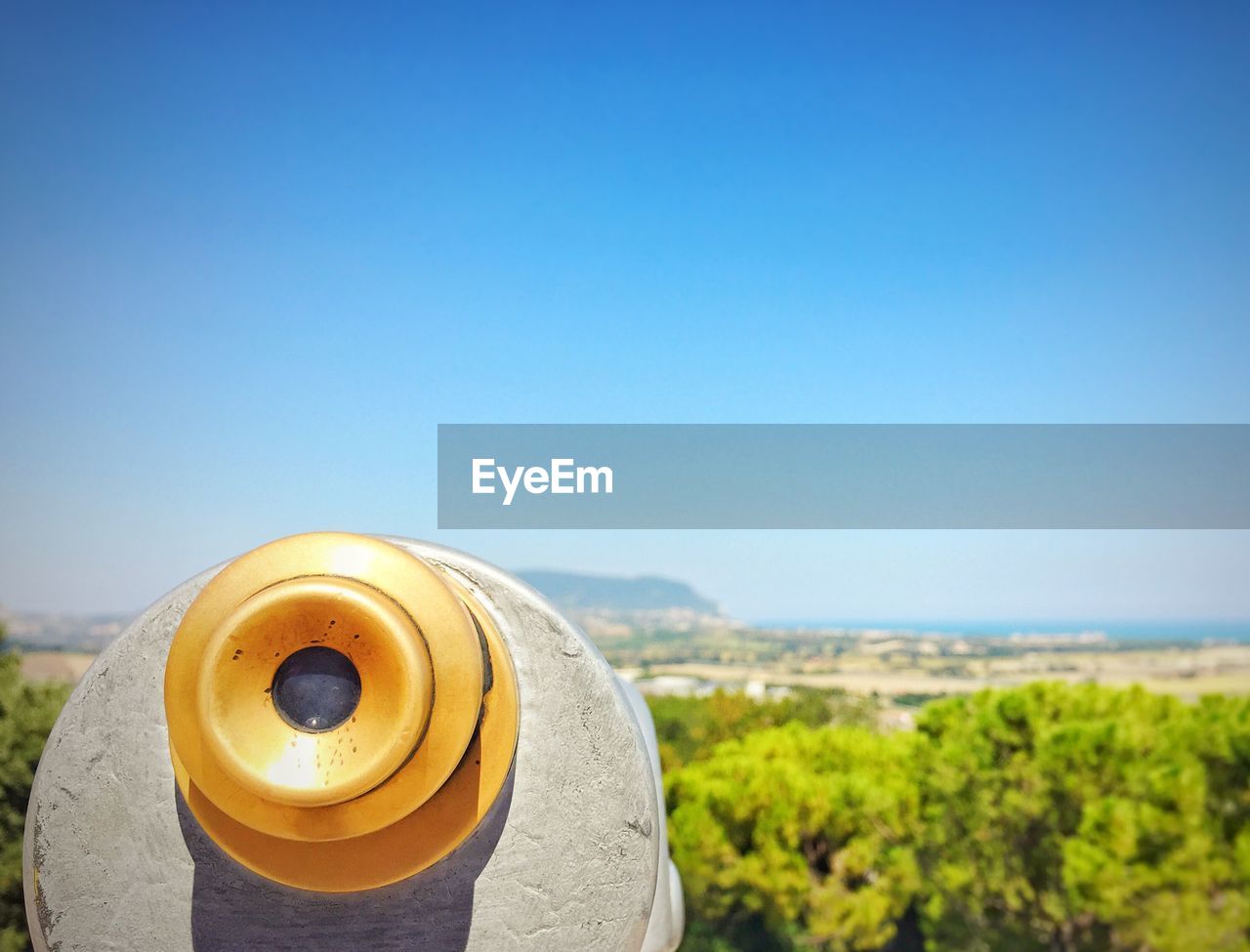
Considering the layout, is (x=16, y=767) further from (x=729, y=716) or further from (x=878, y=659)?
(x=878, y=659)

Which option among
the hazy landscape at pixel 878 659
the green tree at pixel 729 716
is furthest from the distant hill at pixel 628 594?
the green tree at pixel 729 716

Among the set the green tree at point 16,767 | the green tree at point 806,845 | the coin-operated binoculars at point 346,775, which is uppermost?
the coin-operated binoculars at point 346,775

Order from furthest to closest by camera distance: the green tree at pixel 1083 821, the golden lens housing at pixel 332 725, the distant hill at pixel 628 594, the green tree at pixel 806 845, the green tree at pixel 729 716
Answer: the distant hill at pixel 628 594, the green tree at pixel 729 716, the green tree at pixel 806 845, the green tree at pixel 1083 821, the golden lens housing at pixel 332 725

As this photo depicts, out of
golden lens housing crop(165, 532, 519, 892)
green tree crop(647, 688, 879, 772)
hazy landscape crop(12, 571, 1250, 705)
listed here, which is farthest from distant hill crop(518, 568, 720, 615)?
golden lens housing crop(165, 532, 519, 892)

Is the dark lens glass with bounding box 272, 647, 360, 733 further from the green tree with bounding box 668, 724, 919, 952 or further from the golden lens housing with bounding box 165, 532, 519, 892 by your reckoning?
the green tree with bounding box 668, 724, 919, 952

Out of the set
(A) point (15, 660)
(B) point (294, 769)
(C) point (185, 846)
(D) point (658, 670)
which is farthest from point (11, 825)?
(D) point (658, 670)

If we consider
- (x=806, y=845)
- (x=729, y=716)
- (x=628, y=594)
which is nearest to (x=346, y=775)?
(x=806, y=845)

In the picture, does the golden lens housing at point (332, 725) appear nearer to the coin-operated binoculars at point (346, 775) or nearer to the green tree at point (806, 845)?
the coin-operated binoculars at point (346, 775)
